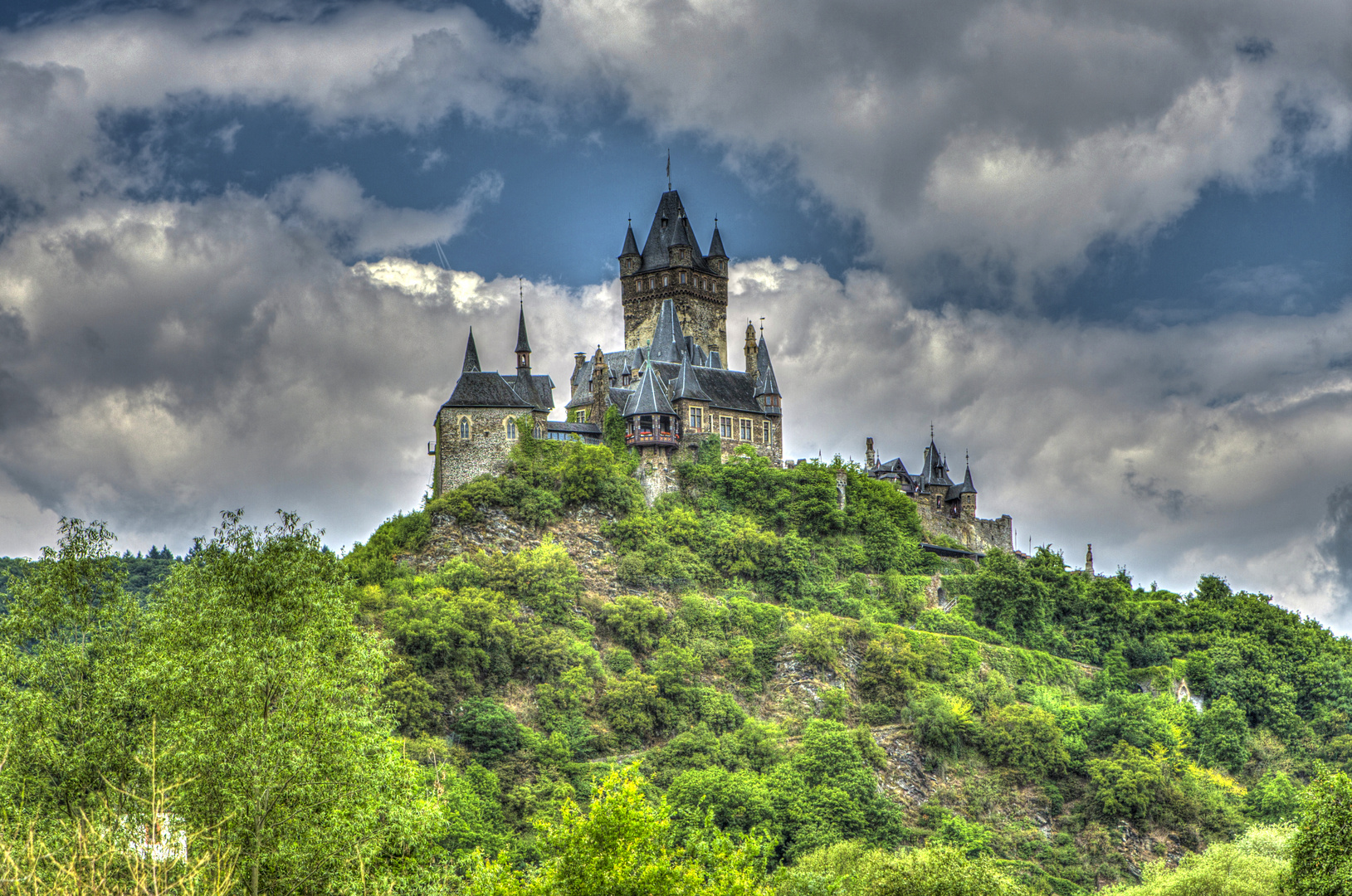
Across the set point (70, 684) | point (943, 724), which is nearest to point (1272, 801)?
point (943, 724)

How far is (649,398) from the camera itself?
3447 inches

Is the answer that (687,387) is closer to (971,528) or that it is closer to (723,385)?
(723,385)

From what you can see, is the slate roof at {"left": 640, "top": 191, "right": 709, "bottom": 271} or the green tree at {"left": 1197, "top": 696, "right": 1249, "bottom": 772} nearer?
the green tree at {"left": 1197, "top": 696, "right": 1249, "bottom": 772}

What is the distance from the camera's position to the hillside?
6806cm

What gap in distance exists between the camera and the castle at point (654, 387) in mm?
81625

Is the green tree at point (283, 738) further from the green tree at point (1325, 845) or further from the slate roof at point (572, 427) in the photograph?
the slate roof at point (572, 427)

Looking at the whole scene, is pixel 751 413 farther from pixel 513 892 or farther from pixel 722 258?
pixel 513 892

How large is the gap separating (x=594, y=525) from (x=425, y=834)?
43665mm

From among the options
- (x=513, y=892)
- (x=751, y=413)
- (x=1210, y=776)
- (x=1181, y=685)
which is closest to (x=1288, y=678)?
(x=1181, y=685)

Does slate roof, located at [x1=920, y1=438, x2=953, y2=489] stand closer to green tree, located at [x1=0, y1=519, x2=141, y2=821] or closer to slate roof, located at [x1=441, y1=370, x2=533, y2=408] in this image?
slate roof, located at [x1=441, y1=370, x2=533, y2=408]

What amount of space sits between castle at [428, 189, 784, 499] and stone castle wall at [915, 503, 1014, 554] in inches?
539

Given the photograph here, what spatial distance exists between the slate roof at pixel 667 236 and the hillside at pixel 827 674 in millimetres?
16760

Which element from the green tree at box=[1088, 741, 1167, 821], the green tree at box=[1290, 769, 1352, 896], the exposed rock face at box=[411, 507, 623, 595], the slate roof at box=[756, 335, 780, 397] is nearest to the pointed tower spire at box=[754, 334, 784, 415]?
the slate roof at box=[756, 335, 780, 397]

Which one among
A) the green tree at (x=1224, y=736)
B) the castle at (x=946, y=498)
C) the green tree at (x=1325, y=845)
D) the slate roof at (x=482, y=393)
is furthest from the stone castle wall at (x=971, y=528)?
the green tree at (x=1325, y=845)
